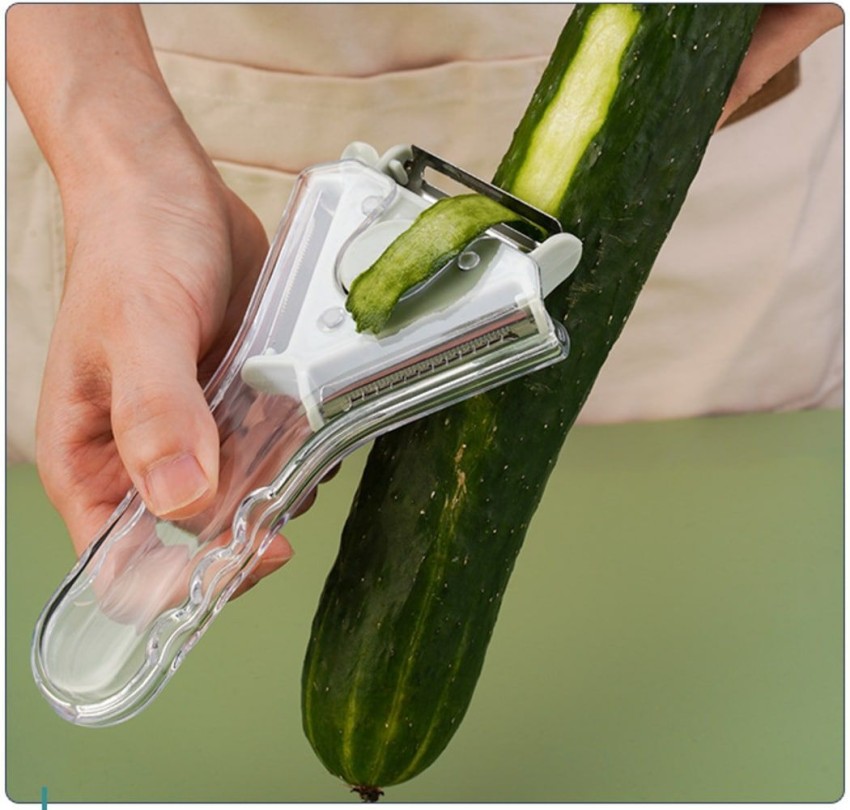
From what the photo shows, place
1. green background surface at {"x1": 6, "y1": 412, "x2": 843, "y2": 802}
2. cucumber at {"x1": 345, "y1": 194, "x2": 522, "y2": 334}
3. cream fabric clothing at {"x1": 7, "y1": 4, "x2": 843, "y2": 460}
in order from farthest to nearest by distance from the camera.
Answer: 1. cream fabric clothing at {"x1": 7, "y1": 4, "x2": 843, "y2": 460}
2. green background surface at {"x1": 6, "y1": 412, "x2": 843, "y2": 802}
3. cucumber at {"x1": 345, "y1": 194, "x2": 522, "y2": 334}

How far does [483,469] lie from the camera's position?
3.11ft

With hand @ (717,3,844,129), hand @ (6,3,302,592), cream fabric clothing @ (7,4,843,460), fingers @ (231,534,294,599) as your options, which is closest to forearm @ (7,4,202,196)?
hand @ (6,3,302,592)

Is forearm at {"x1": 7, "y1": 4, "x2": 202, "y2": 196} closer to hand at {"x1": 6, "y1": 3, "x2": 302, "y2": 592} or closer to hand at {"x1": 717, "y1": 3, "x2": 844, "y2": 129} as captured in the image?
hand at {"x1": 6, "y1": 3, "x2": 302, "y2": 592}

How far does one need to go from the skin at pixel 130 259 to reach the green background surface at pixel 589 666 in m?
0.25

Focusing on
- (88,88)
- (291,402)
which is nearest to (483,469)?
(291,402)

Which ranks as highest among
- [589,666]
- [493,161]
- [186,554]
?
[186,554]

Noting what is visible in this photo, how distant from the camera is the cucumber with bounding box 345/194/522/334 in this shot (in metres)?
0.82

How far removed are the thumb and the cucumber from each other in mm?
130

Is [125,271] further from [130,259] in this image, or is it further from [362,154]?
[362,154]

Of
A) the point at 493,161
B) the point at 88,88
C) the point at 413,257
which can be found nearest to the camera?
the point at 413,257

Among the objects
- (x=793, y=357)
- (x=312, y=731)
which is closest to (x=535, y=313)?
(x=312, y=731)

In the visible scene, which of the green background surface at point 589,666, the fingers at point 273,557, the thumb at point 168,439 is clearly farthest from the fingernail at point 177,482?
the green background surface at point 589,666

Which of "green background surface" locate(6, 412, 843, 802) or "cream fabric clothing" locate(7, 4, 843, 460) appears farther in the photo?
"cream fabric clothing" locate(7, 4, 843, 460)

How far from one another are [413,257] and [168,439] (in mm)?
203
